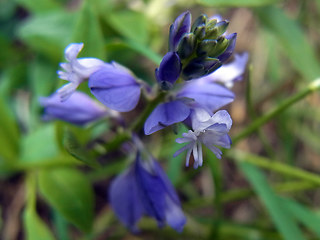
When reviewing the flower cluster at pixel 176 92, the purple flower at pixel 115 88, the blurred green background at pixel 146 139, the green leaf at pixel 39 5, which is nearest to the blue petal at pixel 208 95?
the flower cluster at pixel 176 92

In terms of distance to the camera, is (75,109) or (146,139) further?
(146,139)

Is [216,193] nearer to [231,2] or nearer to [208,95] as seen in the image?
[208,95]

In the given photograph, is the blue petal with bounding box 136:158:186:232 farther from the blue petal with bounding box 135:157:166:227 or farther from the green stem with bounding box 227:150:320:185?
the green stem with bounding box 227:150:320:185

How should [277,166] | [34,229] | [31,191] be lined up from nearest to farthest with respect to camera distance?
[34,229] → [31,191] → [277,166]

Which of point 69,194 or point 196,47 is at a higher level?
point 196,47

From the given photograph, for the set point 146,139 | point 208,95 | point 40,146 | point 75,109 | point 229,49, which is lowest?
point 146,139

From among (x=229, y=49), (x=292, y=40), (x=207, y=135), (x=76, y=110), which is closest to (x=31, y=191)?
(x=76, y=110)

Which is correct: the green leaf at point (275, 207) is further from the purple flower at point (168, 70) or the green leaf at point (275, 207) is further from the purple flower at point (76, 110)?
the purple flower at point (168, 70)
